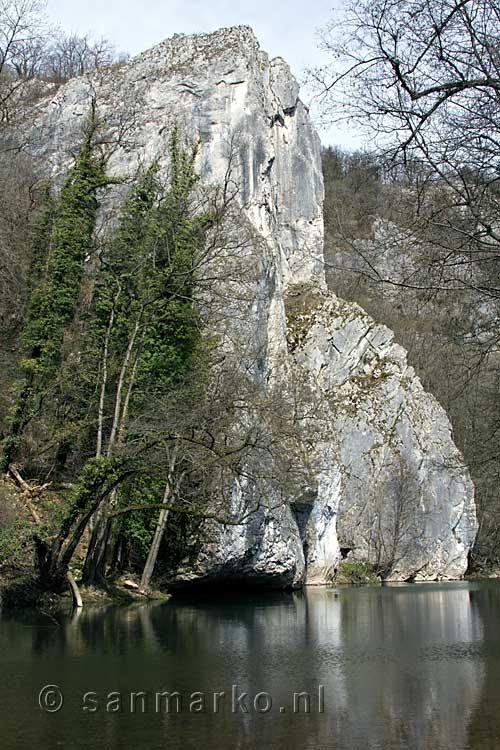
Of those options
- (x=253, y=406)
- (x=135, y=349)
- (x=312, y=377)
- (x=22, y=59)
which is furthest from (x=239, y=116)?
(x=253, y=406)

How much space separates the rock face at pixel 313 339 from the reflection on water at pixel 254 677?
17809mm

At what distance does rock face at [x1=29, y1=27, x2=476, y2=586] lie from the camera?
37250 millimetres

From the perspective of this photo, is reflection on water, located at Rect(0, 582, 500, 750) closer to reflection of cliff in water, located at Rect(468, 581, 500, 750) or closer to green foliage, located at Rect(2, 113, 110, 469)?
reflection of cliff in water, located at Rect(468, 581, 500, 750)

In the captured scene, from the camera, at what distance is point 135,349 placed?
21406 mm

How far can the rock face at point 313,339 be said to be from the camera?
122ft

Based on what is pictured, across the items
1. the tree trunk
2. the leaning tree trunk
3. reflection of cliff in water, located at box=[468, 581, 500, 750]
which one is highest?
the leaning tree trunk

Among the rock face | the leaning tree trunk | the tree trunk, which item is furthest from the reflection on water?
the rock face

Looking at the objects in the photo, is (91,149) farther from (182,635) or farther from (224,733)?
(224,733)

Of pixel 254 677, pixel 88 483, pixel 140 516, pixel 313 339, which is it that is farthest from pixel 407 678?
pixel 313 339

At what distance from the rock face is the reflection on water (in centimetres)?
1781

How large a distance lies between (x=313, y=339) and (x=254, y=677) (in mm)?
33167

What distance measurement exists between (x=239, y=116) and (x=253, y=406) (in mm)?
25613

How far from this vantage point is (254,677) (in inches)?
416

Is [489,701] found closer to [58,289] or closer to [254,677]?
[254,677]
